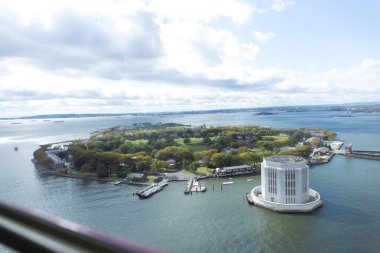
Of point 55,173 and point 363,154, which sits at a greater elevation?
point 363,154

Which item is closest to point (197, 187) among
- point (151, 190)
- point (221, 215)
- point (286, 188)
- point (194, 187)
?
point (194, 187)

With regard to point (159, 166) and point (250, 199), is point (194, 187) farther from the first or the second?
point (159, 166)

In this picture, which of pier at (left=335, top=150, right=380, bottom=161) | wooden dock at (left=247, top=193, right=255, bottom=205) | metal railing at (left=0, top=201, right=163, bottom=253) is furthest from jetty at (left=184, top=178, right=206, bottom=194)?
metal railing at (left=0, top=201, right=163, bottom=253)

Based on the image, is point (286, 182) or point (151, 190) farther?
point (151, 190)

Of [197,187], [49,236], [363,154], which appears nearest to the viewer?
[49,236]

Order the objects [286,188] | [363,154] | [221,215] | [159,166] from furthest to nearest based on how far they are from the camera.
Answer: [363,154], [159,166], [286,188], [221,215]

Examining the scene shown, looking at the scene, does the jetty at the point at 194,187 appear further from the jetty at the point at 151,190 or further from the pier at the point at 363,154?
the pier at the point at 363,154

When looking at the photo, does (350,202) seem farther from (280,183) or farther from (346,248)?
(346,248)

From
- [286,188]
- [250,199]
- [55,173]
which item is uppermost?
[286,188]

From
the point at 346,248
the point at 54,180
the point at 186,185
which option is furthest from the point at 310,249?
the point at 54,180
